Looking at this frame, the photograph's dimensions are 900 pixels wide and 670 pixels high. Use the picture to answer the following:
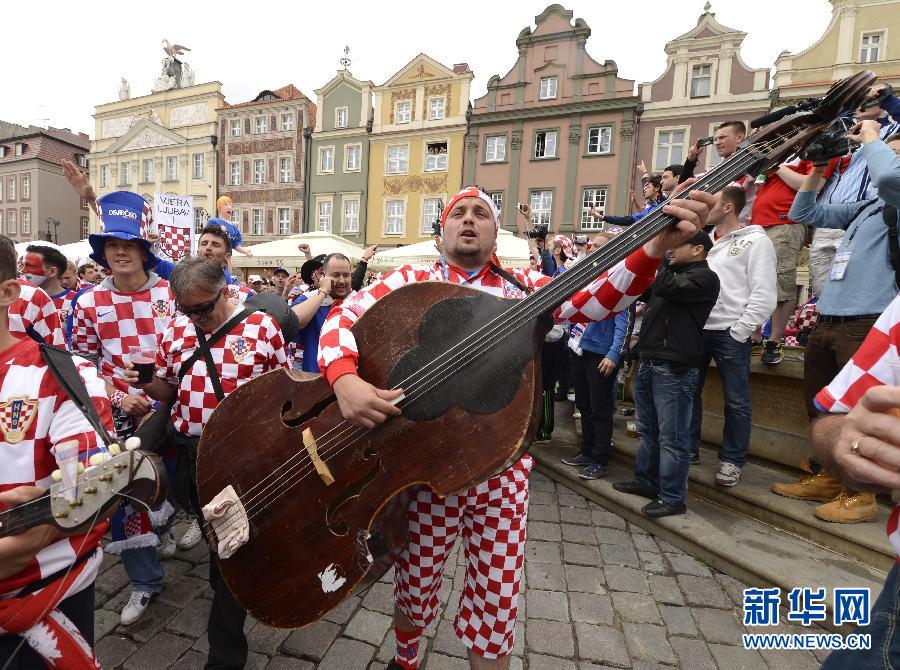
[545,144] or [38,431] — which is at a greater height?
[545,144]

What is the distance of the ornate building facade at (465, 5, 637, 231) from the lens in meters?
20.2

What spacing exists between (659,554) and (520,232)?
784 inches

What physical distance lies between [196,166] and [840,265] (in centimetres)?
→ 3335

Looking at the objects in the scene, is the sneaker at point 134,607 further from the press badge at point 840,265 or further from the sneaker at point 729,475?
the press badge at point 840,265

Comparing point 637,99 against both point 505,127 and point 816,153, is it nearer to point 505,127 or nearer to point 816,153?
point 505,127

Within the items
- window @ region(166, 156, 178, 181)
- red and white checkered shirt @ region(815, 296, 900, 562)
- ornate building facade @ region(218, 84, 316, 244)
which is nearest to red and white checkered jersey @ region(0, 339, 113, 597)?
red and white checkered shirt @ region(815, 296, 900, 562)

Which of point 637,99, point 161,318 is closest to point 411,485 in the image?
point 161,318

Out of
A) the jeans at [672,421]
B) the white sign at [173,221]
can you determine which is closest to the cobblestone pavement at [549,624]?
the jeans at [672,421]

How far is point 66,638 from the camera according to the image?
1.50 meters

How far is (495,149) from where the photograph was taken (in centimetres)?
2239

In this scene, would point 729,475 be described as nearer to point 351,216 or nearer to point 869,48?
point 869,48

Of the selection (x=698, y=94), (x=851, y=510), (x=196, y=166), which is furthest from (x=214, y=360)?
(x=196, y=166)

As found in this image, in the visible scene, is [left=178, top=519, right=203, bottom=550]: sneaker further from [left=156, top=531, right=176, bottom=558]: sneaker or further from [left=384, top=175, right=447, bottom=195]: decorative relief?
[left=384, top=175, right=447, bottom=195]: decorative relief

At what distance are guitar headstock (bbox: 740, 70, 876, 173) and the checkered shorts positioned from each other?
1526 mm
